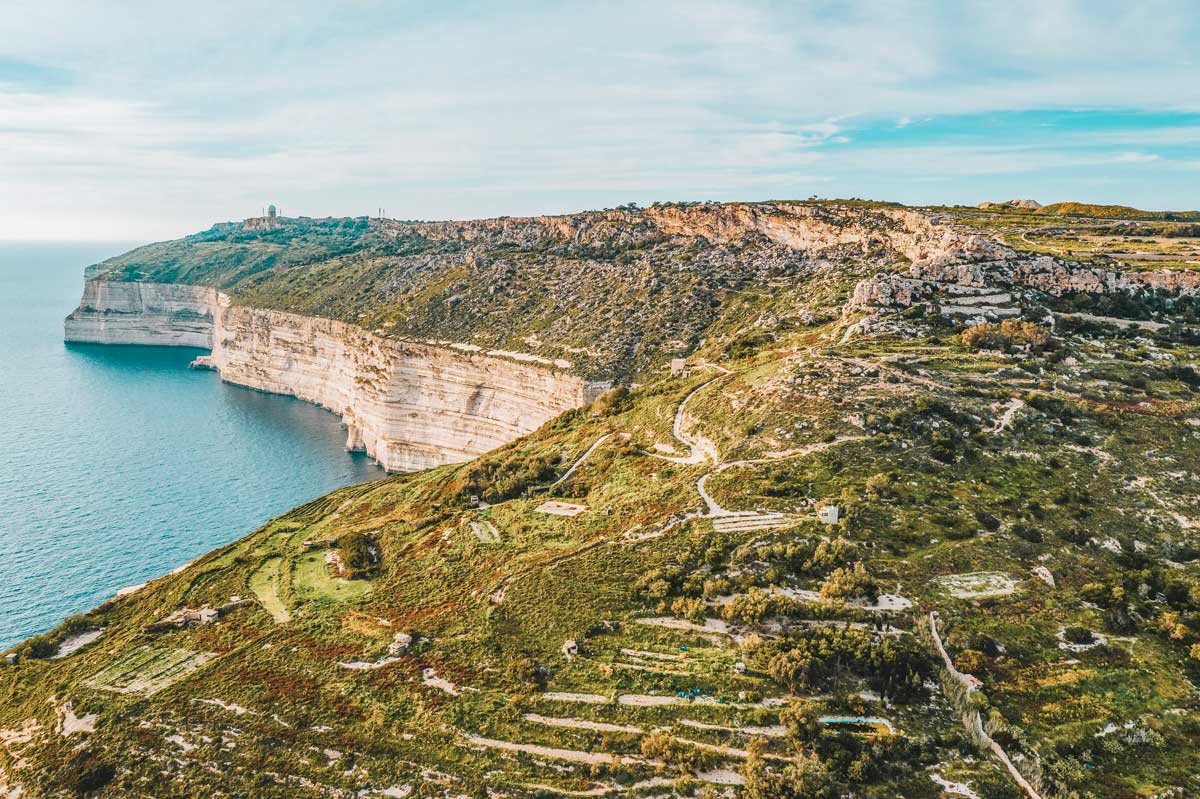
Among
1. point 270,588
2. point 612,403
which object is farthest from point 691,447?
point 270,588

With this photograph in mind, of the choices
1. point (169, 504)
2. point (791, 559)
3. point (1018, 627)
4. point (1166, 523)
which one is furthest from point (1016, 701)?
point (169, 504)

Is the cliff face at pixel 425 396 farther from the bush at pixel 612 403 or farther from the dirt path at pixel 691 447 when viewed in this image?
the dirt path at pixel 691 447

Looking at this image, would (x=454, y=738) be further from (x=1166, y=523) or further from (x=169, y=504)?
(x=169, y=504)

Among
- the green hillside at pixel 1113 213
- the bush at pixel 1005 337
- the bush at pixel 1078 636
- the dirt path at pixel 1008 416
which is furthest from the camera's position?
the green hillside at pixel 1113 213

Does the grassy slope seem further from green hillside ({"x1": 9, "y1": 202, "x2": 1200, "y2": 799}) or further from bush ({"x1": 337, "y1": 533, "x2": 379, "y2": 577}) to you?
bush ({"x1": 337, "y1": 533, "x2": 379, "y2": 577})

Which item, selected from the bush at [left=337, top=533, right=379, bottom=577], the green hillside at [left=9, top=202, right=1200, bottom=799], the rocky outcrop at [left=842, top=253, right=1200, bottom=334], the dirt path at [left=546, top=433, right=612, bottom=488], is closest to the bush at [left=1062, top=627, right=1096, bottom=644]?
the green hillside at [left=9, top=202, right=1200, bottom=799]

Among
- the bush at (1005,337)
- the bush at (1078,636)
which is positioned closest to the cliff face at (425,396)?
the bush at (1005,337)

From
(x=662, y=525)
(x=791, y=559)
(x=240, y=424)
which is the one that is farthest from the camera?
(x=240, y=424)
